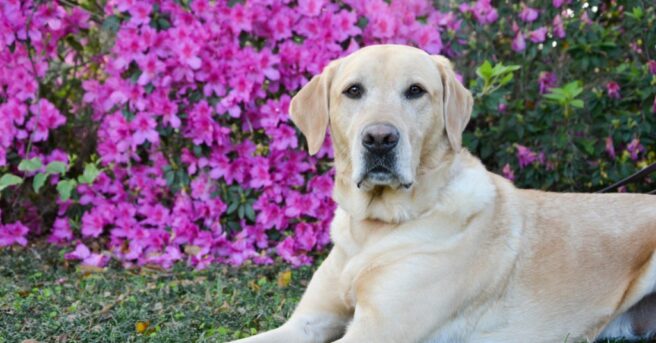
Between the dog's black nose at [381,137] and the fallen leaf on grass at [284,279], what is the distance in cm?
190

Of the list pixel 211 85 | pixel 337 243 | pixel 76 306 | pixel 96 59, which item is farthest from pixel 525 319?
pixel 96 59

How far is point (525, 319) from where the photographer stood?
12.0 feet

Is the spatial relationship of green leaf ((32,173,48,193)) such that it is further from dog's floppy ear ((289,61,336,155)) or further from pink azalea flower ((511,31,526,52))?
pink azalea flower ((511,31,526,52))

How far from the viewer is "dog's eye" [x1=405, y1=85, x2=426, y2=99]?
3.60m

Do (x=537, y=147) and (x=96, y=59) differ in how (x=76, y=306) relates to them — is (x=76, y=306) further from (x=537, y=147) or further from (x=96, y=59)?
(x=537, y=147)

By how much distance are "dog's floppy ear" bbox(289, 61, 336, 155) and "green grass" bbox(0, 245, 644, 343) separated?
1.06 meters

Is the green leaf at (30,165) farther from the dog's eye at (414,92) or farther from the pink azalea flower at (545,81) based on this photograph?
the pink azalea flower at (545,81)

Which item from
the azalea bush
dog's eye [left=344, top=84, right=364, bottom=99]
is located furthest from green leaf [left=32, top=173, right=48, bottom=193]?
dog's eye [left=344, top=84, right=364, bottom=99]

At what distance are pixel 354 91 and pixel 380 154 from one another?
15.7 inches

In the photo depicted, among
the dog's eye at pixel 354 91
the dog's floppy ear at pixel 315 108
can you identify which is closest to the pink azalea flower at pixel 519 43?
the dog's floppy ear at pixel 315 108

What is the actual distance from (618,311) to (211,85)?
2.99 m

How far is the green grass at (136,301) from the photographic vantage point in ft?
13.1

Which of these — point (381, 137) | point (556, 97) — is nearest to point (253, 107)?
point (556, 97)

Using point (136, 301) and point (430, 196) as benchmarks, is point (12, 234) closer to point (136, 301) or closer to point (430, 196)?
point (136, 301)
